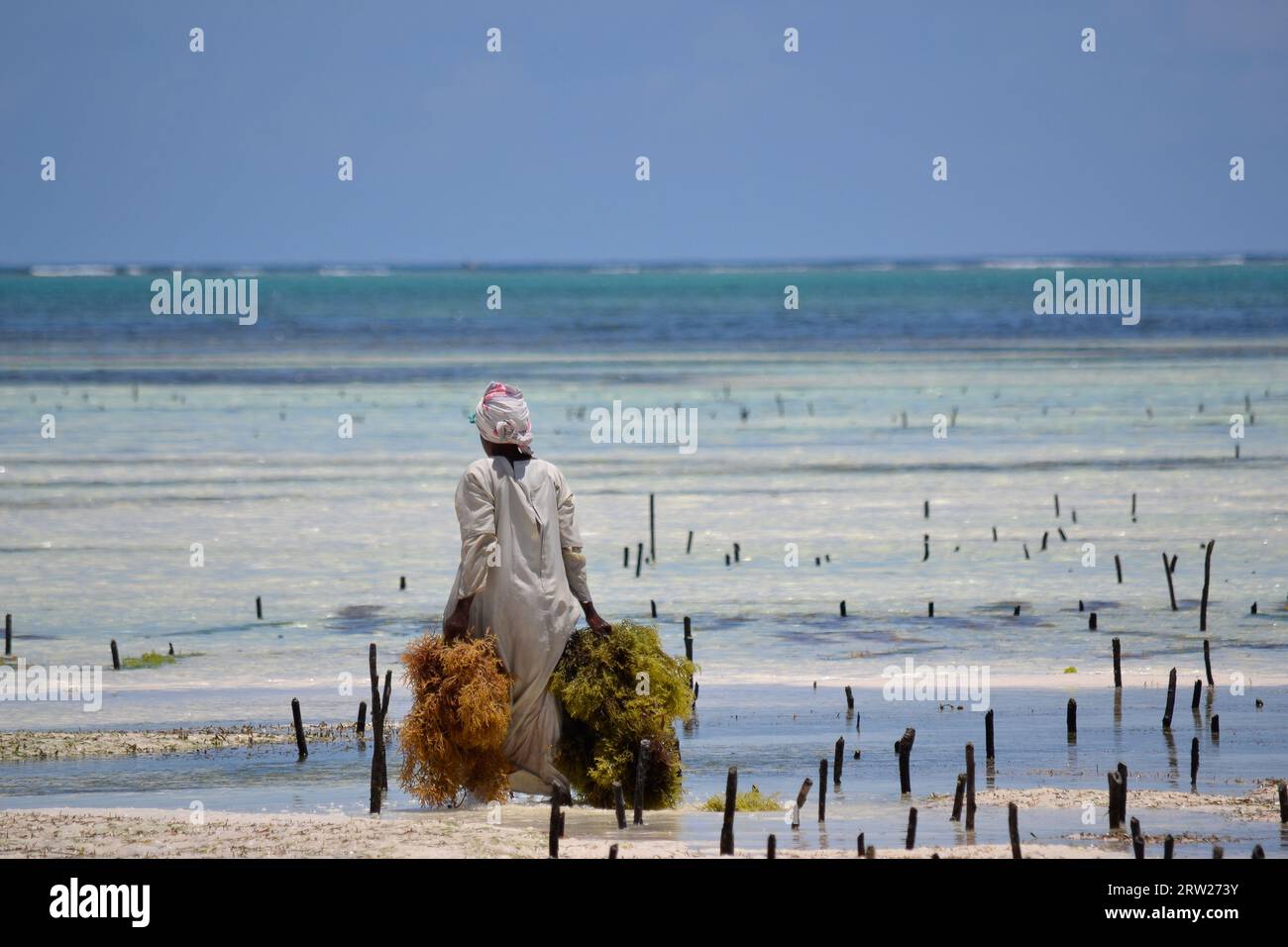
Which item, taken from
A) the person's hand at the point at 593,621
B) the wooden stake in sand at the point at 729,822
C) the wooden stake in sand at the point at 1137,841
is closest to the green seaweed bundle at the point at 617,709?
the person's hand at the point at 593,621

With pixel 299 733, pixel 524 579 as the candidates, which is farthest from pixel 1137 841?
pixel 299 733

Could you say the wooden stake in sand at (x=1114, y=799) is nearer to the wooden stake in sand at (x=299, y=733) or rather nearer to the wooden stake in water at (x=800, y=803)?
the wooden stake in water at (x=800, y=803)

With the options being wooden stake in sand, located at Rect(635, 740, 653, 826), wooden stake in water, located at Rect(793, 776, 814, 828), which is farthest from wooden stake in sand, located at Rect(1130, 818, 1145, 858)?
wooden stake in sand, located at Rect(635, 740, 653, 826)

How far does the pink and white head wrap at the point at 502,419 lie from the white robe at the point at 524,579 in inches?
4.8

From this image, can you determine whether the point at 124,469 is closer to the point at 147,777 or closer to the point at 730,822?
the point at 147,777

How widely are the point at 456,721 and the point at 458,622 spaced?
478 millimetres

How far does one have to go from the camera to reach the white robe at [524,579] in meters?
9.20

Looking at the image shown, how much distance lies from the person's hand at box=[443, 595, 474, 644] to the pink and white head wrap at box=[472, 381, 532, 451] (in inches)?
31.0

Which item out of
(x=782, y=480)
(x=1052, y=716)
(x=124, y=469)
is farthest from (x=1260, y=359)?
(x=1052, y=716)

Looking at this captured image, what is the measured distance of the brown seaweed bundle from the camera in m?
9.18

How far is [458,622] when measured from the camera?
930cm

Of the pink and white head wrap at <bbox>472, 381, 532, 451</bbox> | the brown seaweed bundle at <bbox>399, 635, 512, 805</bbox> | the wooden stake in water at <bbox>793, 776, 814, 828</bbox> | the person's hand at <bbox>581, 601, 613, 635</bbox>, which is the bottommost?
the wooden stake in water at <bbox>793, 776, 814, 828</bbox>

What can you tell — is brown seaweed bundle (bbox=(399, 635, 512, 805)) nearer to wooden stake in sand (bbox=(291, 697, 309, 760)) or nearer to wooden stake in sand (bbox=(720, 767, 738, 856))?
wooden stake in sand (bbox=(720, 767, 738, 856))

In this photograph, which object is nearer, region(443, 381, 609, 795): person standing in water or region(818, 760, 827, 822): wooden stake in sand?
region(443, 381, 609, 795): person standing in water
